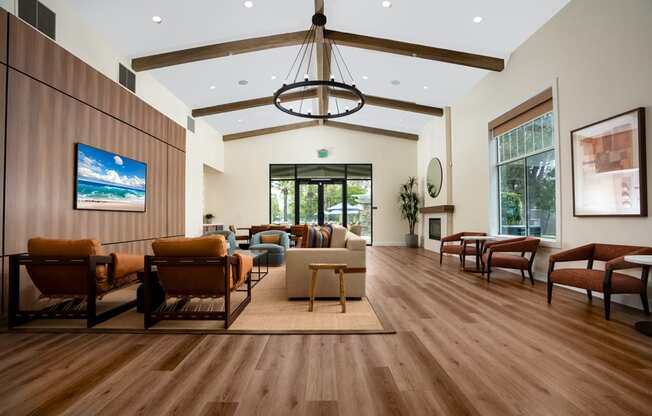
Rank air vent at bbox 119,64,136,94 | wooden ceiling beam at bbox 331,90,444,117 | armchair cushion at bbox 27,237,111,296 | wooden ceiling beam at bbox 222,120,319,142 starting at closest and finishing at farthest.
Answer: armchair cushion at bbox 27,237,111,296
air vent at bbox 119,64,136,94
wooden ceiling beam at bbox 331,90,444,117
wooden ceiling beam at bbox 222,120,319,142

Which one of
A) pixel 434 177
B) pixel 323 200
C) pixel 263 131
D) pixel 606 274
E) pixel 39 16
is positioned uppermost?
pixel 263 131

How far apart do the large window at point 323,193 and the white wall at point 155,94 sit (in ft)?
7.27

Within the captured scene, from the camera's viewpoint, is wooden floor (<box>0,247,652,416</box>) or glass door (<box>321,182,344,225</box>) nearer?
wooden floor (<box>0,247,652,416</box>)

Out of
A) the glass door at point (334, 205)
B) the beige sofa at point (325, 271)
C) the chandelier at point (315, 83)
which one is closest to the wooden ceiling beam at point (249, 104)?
the chandelier at point (315, 83)

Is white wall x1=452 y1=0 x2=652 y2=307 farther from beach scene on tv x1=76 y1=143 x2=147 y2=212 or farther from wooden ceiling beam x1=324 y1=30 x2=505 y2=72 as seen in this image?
beach scene on tv x1=76 y1=143 x2=147 y2=212

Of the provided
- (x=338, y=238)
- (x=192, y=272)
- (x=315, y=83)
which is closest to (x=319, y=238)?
(x=338, y=238)

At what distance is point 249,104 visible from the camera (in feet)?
28.3

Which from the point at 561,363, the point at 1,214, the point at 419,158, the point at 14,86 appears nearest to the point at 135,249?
the point at 1,214

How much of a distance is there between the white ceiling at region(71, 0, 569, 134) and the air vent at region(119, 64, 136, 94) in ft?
0.96

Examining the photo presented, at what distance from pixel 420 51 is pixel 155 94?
517 cm

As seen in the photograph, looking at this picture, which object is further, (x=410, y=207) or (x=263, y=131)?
(x=263, y=131)

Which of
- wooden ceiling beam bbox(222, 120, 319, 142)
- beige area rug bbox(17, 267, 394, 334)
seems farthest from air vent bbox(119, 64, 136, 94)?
wooden ceiling beam bbox(222, 120, 319, 142)

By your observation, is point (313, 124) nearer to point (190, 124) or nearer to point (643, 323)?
point (190, 124)

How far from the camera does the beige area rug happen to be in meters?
2.83
